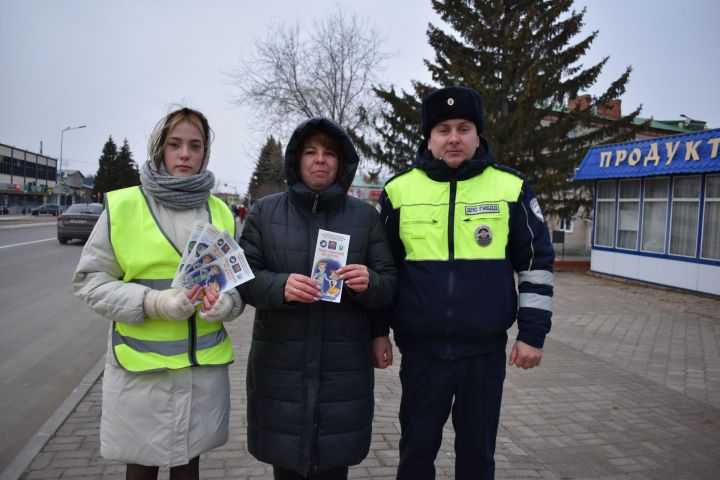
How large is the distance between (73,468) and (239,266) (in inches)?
89.8

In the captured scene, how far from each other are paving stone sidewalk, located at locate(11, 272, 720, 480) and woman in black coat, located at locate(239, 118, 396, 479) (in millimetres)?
1199

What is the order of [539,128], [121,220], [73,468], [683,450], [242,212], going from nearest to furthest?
[121,220], [73,468], [683,450], [539,128], [242,212]

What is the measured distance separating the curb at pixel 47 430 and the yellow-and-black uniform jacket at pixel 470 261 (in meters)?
2.71

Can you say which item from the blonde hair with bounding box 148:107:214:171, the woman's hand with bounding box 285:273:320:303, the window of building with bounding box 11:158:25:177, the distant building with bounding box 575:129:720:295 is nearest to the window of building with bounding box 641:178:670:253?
the distant building with bounding box 575:129:720:295

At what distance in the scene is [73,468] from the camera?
3424 mm

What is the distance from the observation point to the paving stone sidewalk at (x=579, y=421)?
3588mm

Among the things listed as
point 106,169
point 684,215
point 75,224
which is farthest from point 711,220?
point 106,169

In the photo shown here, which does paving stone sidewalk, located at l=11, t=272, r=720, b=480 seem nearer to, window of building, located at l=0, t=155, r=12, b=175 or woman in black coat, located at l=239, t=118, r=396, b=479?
woman in black coat, located at l=239, t=118, r=396, b=479

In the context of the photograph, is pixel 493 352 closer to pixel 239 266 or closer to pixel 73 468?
pixel 239 266

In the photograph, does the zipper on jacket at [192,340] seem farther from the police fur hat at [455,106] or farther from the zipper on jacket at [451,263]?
the police fur hat at [455,106]

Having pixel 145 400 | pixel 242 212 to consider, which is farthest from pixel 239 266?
pixel 242 212

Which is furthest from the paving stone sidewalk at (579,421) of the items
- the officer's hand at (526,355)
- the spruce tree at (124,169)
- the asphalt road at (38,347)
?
the spruce tree at (124,169)

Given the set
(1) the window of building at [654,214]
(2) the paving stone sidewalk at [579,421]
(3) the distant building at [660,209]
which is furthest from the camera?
(1) the window of building at [654,214]

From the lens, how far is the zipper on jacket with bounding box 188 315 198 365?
91.3 inches
